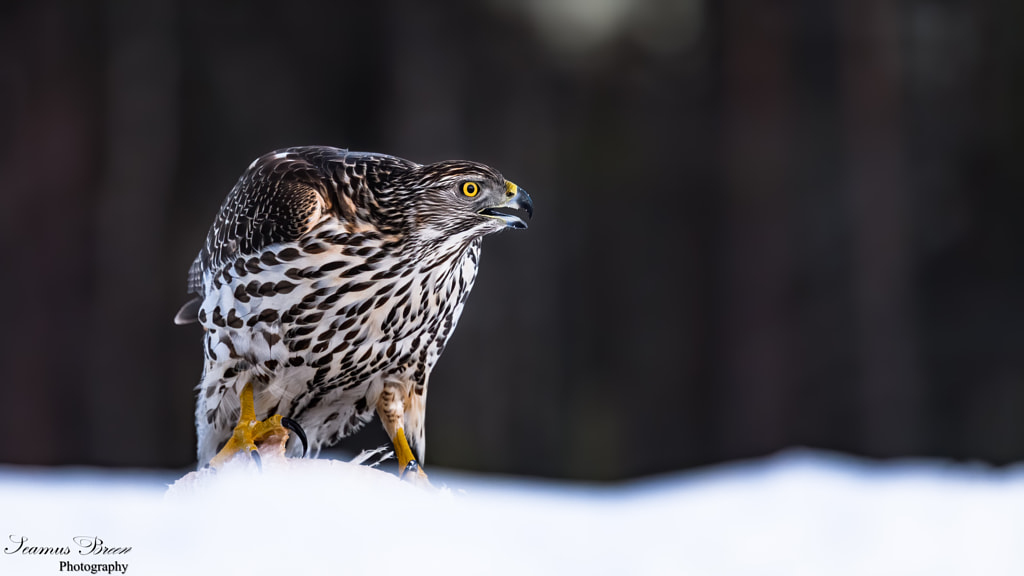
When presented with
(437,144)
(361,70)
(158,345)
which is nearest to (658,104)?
(437,144)

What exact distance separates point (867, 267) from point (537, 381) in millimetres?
1315

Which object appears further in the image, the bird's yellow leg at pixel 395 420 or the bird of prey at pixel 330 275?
the bird's yellow leg at pixel 395 420

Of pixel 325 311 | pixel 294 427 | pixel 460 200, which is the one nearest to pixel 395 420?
pixel 294 427

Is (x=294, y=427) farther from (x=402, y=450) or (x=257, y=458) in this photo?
(x=402, y=450)

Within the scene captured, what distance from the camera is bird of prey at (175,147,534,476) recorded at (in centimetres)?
139

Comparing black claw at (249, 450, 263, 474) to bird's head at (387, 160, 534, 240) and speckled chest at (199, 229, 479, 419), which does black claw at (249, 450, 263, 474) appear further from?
bird's head at (387, 160, 534, 240)

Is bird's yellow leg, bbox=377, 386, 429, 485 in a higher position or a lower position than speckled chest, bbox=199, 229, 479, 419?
lower

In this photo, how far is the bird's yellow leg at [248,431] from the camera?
4.84ft

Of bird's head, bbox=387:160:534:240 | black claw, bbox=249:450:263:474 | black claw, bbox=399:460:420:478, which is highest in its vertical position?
bird's head, bbox=387:160:534:240

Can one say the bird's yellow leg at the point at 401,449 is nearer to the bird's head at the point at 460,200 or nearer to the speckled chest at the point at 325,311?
the speckled chest at the point at 325,311

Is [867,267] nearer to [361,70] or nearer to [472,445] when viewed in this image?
[472,445]

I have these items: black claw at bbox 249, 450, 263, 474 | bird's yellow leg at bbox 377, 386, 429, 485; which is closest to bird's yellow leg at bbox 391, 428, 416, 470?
bird's yellow leg at bbox 377, 386, 429, 485

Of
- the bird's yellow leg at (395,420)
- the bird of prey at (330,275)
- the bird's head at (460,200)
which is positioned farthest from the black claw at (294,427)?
the bird's head at (460,200)

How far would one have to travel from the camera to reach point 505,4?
338 cm
